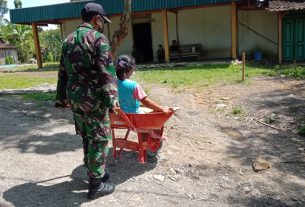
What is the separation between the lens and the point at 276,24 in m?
17.4

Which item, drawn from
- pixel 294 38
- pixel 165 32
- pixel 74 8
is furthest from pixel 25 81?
pixel 294 38

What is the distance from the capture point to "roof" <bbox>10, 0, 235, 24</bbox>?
16.5m

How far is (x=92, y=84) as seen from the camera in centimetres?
353

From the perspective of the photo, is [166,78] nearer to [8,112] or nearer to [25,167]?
[8,112]

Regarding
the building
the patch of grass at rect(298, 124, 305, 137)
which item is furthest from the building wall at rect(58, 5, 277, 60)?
the patch of grass at rect(298, 124, 305, 137)

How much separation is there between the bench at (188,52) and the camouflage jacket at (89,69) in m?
15.0

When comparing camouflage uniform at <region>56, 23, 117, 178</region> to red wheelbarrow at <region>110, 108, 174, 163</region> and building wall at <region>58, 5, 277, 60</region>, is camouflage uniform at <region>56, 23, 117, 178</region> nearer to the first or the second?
red wheelbarrow at <region>110, 108, 174, 163</region>

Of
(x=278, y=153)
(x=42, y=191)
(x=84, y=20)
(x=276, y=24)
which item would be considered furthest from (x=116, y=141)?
(x=276, y=24)

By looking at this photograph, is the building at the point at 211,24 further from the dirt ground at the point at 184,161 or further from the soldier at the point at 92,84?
the soldier at the point at 92,84

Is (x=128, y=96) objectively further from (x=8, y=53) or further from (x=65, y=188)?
(x=8, y=53)

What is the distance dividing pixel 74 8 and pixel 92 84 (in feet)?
53.6

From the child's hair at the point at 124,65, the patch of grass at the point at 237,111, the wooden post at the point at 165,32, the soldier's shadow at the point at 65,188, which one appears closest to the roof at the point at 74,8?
the wooden post at the point at 165,32

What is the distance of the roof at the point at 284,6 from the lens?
581 inches

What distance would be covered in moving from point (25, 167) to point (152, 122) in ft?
5.55
